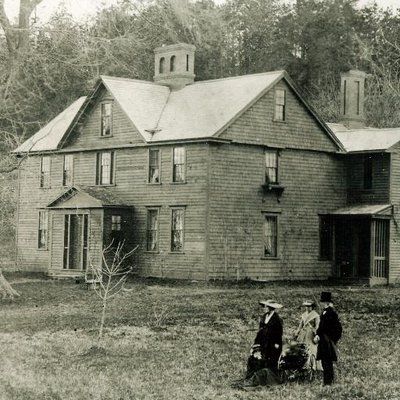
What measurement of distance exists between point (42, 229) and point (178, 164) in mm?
10130

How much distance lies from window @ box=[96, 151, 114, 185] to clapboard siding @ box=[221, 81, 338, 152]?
6.63 metres

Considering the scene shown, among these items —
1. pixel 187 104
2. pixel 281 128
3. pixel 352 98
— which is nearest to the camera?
pixel 281 128

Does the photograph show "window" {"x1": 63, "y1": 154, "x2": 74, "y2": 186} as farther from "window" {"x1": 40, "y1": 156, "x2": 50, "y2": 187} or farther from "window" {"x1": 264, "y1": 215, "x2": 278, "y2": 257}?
"window" {"x1": 264, "y1": 215, "x2": 278, "y2": 257}

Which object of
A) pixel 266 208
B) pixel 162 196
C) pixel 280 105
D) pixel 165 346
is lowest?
pixel 165 346

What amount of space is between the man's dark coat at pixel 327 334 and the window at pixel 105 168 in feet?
84.5

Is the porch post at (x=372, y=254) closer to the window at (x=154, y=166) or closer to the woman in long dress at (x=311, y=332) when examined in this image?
the window at (x=154, y=166)

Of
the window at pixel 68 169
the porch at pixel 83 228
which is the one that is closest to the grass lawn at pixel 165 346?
the porch at pixel 83 228

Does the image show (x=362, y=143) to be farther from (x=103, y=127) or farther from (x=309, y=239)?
(x=103, y=127)

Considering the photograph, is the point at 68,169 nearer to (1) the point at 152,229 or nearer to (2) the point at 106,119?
(2) the point at 106,119

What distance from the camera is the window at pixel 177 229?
118 ft

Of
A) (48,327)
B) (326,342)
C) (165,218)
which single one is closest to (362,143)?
(165,218)

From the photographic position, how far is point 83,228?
37500 millimetres

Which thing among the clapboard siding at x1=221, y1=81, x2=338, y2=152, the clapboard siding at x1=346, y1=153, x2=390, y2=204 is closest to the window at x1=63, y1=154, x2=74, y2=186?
the clapboard siding at x1=221, y1=81, x2=338, y2=152

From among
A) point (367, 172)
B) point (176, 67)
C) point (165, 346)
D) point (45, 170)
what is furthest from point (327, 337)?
point (45, 170)
